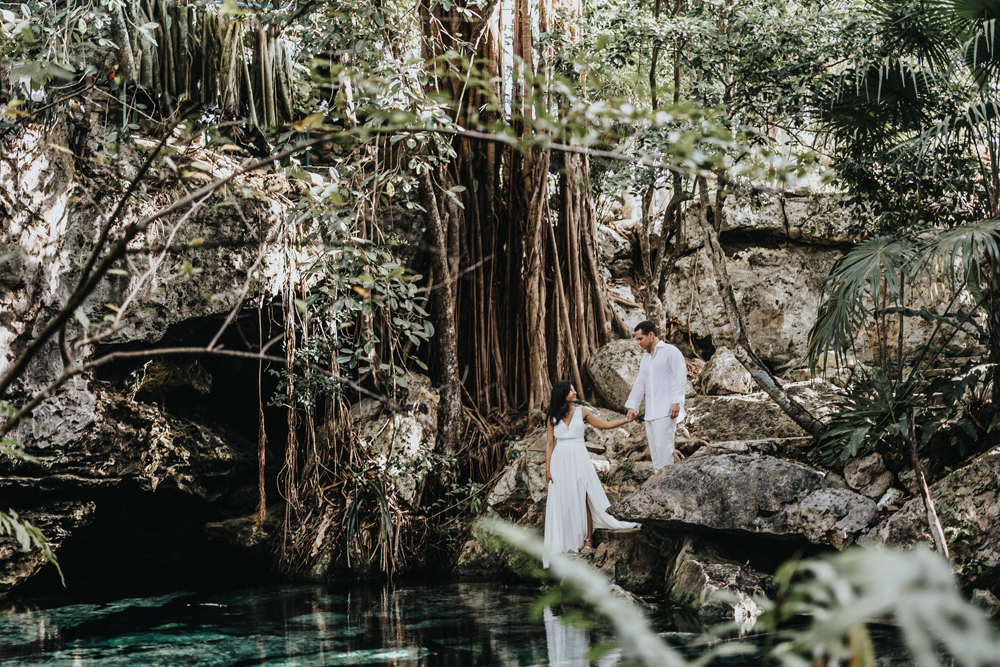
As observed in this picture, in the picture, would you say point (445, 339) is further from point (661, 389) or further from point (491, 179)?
point (661, 389)

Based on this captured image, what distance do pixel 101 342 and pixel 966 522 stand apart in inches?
227

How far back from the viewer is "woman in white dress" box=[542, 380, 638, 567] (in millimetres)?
6414

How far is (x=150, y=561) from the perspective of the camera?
8.59 meters

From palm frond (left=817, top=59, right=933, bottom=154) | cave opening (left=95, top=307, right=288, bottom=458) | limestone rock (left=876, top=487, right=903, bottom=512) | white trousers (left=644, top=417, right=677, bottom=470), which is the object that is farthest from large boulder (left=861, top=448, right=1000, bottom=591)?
cave opening (left=95, top=307, right=288, bottom=458)

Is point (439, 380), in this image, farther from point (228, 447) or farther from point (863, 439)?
point (863, 439)

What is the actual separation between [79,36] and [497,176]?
4.16 metres

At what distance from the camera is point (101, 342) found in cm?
597

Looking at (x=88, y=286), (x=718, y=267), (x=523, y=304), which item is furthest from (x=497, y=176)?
(x=88, y=286)

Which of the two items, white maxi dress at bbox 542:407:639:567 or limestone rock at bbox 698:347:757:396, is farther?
limestone rock at bbox 698:347:757:396

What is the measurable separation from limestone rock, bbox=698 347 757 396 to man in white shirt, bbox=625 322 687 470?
75.2 inches

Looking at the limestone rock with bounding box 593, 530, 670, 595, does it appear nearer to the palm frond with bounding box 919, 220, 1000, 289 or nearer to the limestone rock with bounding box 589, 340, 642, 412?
the limestone rock with bounding box 589, 340, 642, 412

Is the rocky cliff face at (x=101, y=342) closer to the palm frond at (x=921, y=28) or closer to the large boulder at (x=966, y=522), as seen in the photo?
the large boulder at (x=966, y=522)

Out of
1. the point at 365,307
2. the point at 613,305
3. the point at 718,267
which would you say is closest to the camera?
the point at 365,307

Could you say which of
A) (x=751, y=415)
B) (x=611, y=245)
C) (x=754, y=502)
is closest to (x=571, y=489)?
(x=754, y=502)
